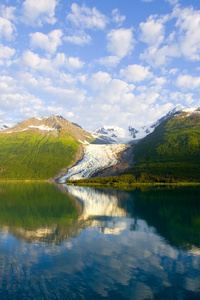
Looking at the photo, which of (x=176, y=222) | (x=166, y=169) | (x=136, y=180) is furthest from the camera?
(x=166, y=169)

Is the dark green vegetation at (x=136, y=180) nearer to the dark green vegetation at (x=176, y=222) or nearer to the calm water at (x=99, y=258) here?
the dark green vegetation at (x=176, y=222)

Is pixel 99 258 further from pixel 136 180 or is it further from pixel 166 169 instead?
pixel 166 169

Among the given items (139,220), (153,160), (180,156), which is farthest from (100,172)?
(139,220)

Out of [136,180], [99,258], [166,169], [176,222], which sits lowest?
Result: [99,258]

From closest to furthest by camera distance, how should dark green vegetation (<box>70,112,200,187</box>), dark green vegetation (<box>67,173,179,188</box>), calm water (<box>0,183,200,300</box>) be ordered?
calm water (<box>0,183,200,300</box>), dark green vegetation (<box>67,173,179,188</box>), dark green vegetation (<box>70,112,200,187</box>)

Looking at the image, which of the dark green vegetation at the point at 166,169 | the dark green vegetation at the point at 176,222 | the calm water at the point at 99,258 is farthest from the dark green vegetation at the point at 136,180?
the calm water at the point at 99,258

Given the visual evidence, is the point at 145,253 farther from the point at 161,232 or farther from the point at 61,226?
the point at 61,226

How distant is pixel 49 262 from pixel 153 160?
6604 inches

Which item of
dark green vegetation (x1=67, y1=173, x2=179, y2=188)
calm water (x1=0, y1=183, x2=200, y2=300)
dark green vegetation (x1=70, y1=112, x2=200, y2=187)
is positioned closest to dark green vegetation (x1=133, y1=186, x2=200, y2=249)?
calm water (x1=0, y1=183, x2=200, y2=300)

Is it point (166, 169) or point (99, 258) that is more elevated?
point (166, 169)

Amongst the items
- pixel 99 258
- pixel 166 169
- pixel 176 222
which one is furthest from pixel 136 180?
pixel 99 258

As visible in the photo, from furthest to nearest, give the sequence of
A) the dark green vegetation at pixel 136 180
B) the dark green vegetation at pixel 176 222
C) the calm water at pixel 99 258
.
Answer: the dark green vegetation at pixel 136 180
the dark green vegetation at pixel 176 222
the calm water at pixel 99 258

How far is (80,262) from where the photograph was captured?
878 inches

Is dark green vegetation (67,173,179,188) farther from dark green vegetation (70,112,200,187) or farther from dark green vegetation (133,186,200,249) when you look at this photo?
dark green vegetation (133,186,200,249)
